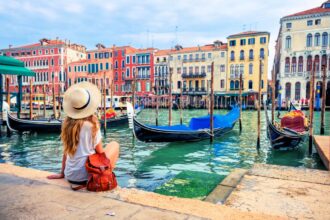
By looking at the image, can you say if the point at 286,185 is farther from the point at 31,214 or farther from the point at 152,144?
the point at 152,144

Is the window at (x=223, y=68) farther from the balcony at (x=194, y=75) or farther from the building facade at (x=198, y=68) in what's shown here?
the balcony at (x=194, y=75)

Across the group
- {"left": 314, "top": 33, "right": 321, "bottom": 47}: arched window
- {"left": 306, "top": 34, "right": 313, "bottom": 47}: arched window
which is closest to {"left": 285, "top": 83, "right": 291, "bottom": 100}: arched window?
{"left": 306, "top": 34, "right": 313, "bottom": 47}: arched window

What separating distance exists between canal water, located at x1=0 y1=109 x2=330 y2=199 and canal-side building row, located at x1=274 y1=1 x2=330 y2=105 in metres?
20.3

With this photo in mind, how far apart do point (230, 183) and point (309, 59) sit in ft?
90.1

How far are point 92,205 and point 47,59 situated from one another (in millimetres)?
40970

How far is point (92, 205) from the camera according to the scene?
6.56 ft

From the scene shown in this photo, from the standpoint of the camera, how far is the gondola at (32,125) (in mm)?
10461

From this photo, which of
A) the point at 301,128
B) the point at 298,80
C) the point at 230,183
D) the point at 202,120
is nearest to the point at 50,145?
the point at 202,120

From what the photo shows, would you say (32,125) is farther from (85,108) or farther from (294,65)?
(294,65)

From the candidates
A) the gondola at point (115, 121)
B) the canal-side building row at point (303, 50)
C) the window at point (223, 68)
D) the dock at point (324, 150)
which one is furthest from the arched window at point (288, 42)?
the dock at point (324, 150)

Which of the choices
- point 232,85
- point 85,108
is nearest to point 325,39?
point 232,85

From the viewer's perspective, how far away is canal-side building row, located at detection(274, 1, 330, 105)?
26.0 metres

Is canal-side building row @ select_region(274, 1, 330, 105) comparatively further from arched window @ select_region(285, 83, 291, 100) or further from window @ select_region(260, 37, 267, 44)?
window @ select_region(260, 37, 267, 44)

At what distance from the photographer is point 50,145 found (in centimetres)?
877
